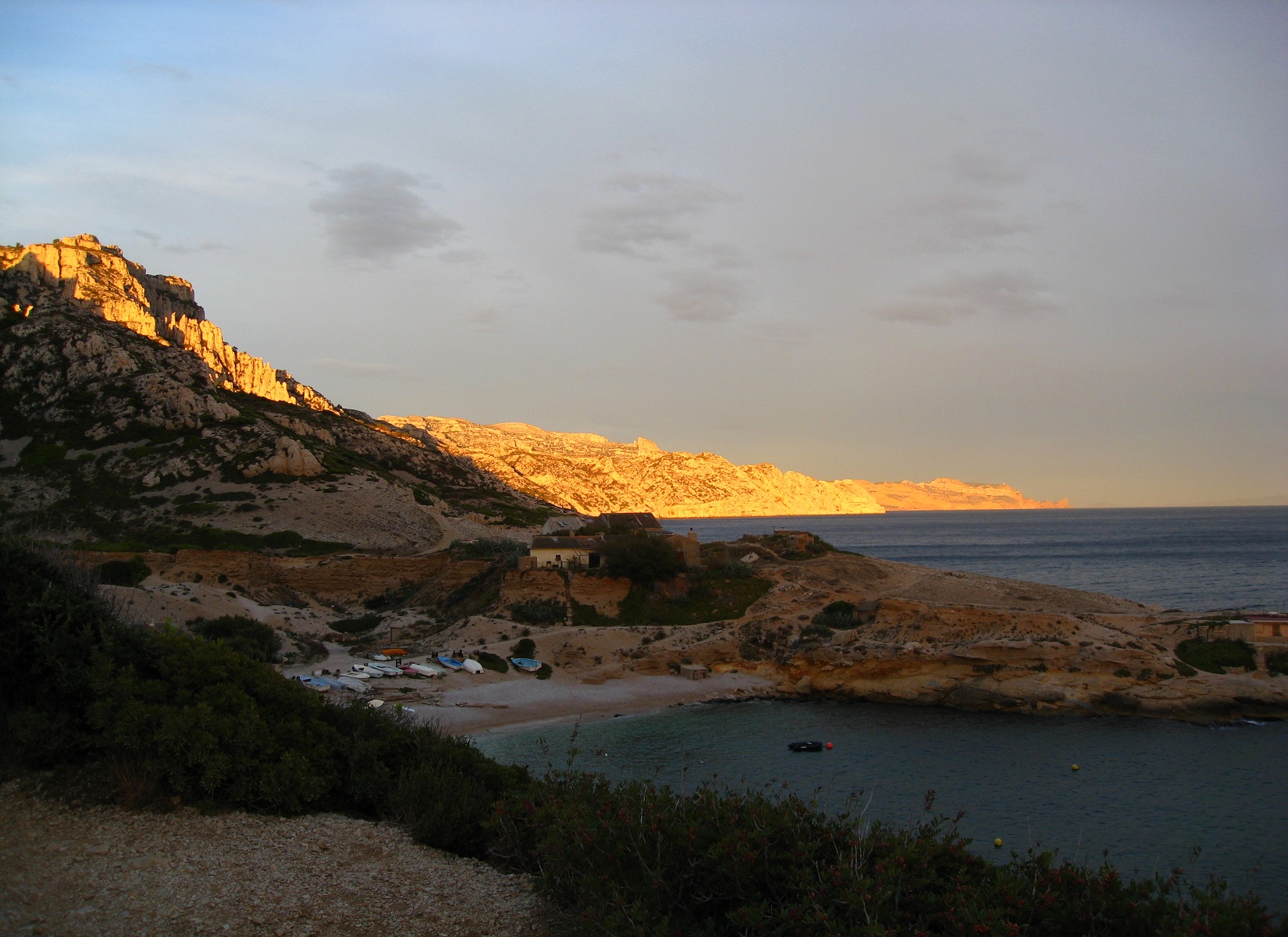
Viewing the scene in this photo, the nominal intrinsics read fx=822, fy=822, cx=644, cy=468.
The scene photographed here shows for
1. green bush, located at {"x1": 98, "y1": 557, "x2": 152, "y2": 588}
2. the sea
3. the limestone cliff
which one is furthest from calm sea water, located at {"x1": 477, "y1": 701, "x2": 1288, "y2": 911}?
the limestone cliff

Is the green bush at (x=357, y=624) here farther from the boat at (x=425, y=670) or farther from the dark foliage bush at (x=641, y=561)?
the dark foliage bush at (x=641, y=561)

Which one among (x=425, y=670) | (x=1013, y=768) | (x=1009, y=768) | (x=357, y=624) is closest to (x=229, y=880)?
(x=1009, y=768)

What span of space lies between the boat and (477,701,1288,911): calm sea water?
6.99 metres

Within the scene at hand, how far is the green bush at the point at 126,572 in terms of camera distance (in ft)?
127

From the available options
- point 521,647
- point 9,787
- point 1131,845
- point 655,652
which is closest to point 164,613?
point 521,647

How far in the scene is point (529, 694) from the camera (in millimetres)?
33500

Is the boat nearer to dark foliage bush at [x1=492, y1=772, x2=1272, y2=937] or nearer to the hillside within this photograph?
the hillside

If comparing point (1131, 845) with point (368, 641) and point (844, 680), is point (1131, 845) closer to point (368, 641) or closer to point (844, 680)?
point (844, 680)

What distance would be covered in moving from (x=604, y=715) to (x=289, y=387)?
101 m

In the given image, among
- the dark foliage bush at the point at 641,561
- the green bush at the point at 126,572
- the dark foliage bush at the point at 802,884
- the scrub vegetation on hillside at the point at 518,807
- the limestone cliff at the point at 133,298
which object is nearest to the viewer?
the dark foliage bush at the point at 802,884

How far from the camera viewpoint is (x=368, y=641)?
133 feet

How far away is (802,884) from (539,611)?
35.7m

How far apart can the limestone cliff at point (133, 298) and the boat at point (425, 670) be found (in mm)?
69238

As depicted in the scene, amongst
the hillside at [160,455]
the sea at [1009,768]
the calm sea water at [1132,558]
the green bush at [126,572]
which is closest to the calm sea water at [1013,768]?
the sea at [1009,768]
